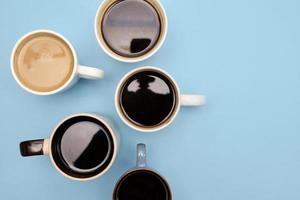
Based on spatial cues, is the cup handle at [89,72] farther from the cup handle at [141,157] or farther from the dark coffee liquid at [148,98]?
the cup handle at [141,157]

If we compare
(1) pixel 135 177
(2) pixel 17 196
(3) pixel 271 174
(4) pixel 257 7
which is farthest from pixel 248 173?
(2) pixel 17 196

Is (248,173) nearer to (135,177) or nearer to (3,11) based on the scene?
(135,177)

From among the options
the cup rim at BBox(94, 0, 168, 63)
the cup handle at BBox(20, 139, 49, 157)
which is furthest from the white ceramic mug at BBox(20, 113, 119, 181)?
the cup rim at BBox(94, 0, 168, 63)

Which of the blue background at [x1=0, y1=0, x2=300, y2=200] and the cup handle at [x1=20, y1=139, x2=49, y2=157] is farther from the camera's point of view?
the blue background at [x1=0, y1=0, x2=300, y2=200]

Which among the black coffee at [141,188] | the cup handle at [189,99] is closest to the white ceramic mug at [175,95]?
the cup handle at [189,99]

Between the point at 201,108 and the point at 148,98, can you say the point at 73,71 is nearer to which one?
the point at 148,98

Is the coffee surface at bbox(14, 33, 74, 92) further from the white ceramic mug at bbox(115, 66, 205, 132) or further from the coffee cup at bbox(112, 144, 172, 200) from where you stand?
the coffee cup at bbox(112, 144, 172, 200)
